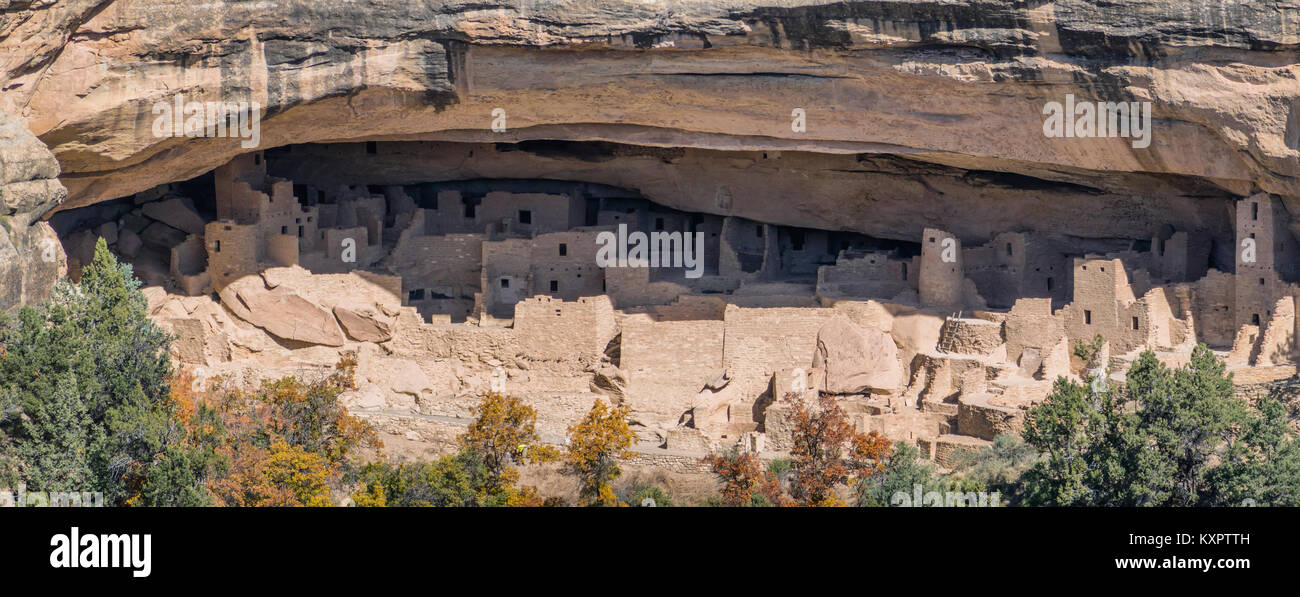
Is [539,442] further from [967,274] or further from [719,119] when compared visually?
[967,274]

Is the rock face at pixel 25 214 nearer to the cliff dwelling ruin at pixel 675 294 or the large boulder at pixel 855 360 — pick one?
the cliff dwelling ruin at pixel 675 294

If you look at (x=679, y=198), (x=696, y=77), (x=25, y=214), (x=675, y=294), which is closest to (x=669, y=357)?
(x=675, y=294)

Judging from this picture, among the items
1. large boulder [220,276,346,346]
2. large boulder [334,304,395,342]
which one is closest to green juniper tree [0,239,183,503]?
large boulder [220,276,346,346]

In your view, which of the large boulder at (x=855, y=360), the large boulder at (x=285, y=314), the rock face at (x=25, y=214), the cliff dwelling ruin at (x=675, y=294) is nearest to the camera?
the rock face at (x=25, y=214)

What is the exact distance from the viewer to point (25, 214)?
88.4 ft

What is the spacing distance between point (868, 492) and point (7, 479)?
11179 mm

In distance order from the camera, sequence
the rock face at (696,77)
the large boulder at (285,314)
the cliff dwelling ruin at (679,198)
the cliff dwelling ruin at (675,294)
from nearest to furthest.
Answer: the rock face at (696,77)
the cliff dwelling ruin at (679,198)
the cliff dwelling ruin at (675,294)
the large boulder at (285,314)

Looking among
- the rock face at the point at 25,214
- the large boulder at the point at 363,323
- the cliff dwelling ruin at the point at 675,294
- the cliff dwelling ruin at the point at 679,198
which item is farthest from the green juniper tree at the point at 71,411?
the large boulder at the point at 363,323

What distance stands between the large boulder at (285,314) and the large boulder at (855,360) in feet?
25.6

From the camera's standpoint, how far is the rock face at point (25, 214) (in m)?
26.6

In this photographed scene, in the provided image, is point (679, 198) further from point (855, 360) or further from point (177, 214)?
point (177, 214)

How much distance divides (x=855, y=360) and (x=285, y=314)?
9205 millimetres

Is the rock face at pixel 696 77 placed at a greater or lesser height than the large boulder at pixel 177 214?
greater

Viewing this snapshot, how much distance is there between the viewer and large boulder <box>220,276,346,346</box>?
3353cm
